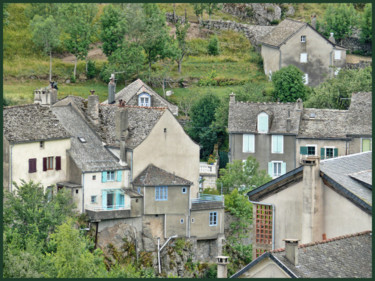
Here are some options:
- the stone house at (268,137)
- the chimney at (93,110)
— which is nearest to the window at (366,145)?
the stone house at (268,137)

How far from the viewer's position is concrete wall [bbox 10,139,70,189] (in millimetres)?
73062

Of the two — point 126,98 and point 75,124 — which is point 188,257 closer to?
point 75,124

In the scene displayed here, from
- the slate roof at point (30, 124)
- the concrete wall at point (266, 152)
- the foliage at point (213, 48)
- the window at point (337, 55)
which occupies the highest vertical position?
the foliage at point (213, 48)

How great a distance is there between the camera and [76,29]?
112 meters

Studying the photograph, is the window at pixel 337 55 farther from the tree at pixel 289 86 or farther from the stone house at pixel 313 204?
the stone house at pixel 313 204

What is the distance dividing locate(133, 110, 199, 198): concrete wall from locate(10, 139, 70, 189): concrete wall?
194 inches

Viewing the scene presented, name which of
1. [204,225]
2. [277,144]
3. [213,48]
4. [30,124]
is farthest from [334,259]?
[213,48]

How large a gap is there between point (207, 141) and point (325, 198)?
161ft

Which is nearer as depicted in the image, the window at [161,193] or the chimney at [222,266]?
the chimney at [222,266]

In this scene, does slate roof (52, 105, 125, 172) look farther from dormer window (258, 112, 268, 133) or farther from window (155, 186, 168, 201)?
dormer window (258, 112, 268, 133)

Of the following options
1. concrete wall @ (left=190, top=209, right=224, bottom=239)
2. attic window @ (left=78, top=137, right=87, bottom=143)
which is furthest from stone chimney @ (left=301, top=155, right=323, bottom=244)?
attic window @ (left=78, top=137, right=87, bottom=143)

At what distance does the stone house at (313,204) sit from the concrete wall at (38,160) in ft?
86.9

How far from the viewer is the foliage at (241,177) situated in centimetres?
8231

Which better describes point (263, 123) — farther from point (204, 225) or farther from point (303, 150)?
point (204, 225)
